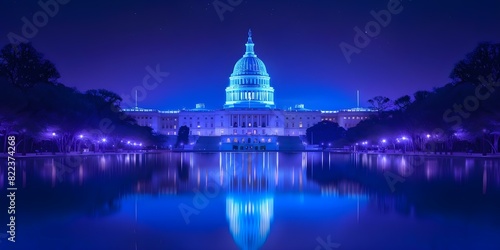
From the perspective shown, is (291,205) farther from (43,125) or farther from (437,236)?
(43,125)

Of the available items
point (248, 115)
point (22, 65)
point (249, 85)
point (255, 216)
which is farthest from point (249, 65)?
point (255, 216)

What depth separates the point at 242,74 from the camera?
169000 millimetres

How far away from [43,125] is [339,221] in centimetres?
4379

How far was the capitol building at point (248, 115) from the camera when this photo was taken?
15800 cm

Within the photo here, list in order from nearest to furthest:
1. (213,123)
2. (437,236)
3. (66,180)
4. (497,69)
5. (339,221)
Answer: (437,236), (339,221), (66,180), (497,69), (213,123)

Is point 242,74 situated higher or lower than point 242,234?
higher

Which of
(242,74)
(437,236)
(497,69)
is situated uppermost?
(242,74)

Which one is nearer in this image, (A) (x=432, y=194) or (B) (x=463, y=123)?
(A) (x=432, y=194)

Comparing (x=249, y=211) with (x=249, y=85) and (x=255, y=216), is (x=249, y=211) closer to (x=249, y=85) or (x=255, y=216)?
(x=255, y=216)

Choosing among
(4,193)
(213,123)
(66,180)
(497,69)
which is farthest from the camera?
(213,123)

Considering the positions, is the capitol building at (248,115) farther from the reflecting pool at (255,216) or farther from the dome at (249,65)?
the reflecting pool at (255,216)

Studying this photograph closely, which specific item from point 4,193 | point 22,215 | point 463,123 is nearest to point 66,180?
point 4,193

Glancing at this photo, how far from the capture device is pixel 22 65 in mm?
59750

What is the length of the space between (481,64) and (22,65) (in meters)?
51.0
